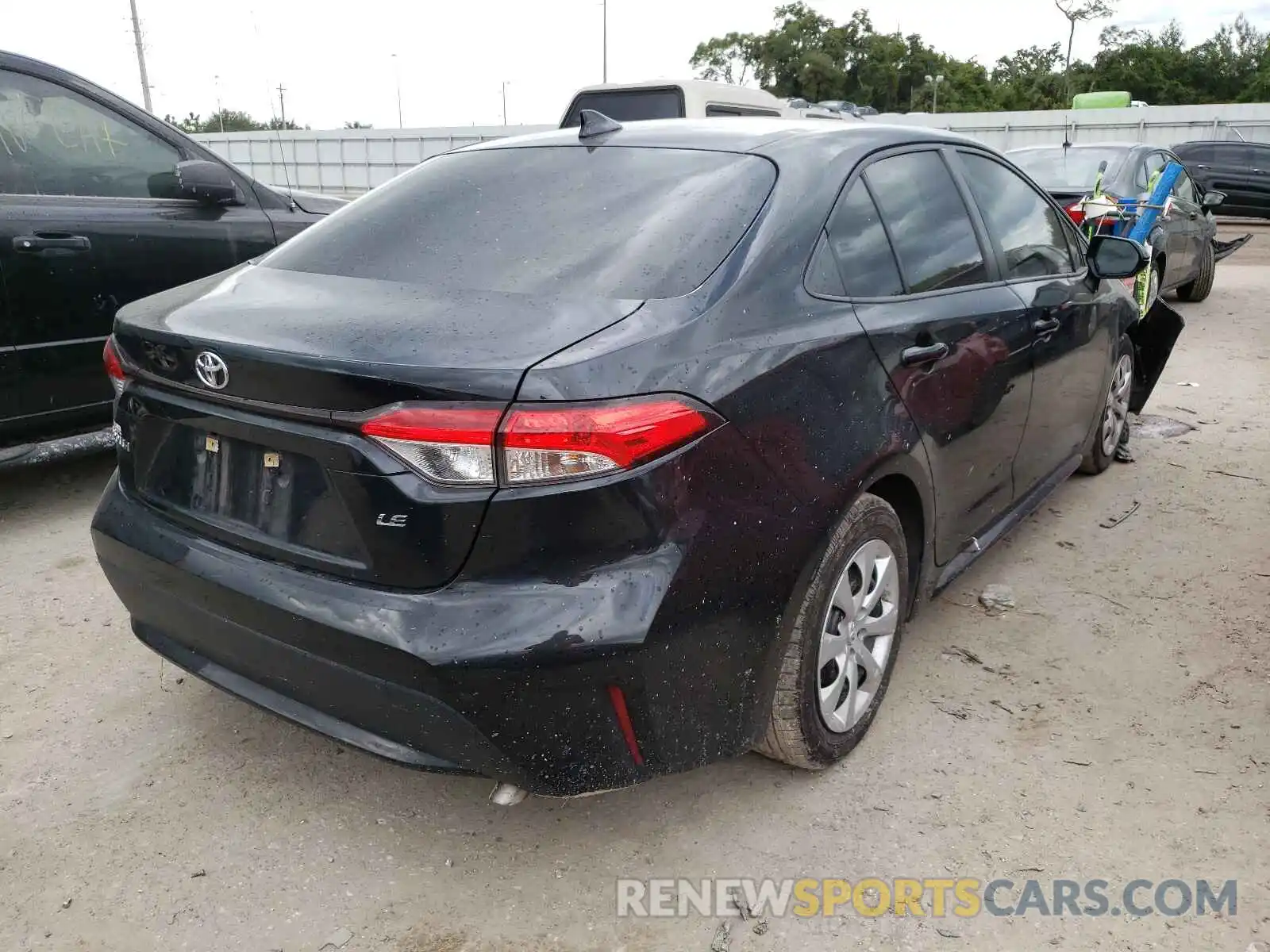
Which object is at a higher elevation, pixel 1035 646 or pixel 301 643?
pixel 301 643

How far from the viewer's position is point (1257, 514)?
178 inches

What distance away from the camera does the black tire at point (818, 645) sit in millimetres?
2328

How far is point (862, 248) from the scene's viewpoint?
8.59 feet

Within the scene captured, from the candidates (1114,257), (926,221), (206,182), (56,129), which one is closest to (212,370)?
(926,221)

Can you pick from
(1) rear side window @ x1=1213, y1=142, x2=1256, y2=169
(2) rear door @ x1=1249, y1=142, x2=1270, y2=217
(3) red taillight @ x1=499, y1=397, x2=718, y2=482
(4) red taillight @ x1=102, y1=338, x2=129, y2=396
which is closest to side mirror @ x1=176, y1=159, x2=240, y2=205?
(4) red taillight @ x1=102, y1=338, x2=129, y2=396

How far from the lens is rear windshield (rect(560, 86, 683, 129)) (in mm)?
9305

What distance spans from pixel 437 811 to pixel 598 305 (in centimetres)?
134

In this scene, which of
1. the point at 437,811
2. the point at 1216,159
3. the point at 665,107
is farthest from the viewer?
the point at 1216,159

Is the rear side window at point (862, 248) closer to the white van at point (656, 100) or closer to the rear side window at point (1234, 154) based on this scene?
the white van at point (656, 100)

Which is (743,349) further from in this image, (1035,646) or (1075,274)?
(1075,274)

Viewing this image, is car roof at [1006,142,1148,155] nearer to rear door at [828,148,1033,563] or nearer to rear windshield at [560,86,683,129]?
rear windshield at [560,86,683,129]

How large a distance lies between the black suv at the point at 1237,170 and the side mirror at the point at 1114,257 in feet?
56.5

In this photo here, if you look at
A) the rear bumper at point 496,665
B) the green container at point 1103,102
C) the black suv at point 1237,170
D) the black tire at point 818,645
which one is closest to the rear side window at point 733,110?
the black tire at point 818,645

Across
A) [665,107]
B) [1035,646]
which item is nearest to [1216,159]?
[665,107]
